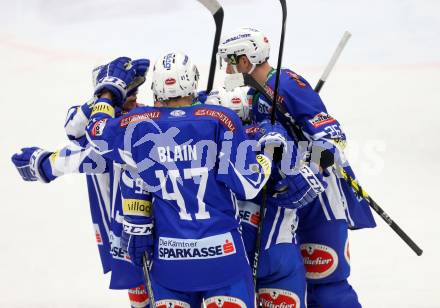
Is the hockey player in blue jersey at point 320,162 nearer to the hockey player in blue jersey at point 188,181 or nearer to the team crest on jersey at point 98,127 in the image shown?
the hockey player in blue jersey at point 188,181

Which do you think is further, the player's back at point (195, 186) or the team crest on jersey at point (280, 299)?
the team crest on jersey at point (280, 299)

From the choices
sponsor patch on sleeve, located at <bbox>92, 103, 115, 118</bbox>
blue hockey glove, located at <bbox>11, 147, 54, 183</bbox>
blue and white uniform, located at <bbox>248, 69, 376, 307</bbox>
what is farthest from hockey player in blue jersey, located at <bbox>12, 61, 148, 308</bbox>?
blue and white uniform, located at <bbox>248, 69, 376, 307</bbox>

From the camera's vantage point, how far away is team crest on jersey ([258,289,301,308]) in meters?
3.18

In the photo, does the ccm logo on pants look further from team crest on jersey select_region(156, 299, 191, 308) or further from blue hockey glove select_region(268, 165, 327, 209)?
blue hockey glove select_region(268, 165, 327, 209)

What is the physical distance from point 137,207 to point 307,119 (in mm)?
856

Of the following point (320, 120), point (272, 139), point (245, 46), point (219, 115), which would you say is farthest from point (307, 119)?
point (219, 115)

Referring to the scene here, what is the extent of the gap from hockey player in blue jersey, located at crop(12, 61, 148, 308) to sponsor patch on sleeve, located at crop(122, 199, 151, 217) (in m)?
0.23

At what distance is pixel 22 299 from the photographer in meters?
4.50

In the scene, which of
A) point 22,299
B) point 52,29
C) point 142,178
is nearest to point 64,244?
point 22,299

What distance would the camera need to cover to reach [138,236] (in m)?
2.84

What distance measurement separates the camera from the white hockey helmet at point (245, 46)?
127 inches

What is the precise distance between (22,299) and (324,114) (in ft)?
7.65

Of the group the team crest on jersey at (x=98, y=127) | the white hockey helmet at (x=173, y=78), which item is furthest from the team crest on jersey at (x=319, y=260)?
the team crest on jersey at (x=98, y=127)

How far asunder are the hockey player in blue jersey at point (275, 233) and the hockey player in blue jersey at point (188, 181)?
0.30 m
